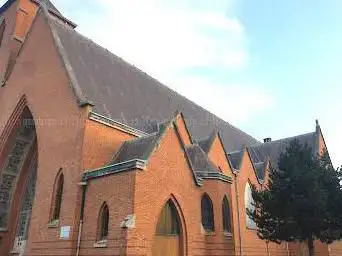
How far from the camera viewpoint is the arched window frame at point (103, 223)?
13.1m

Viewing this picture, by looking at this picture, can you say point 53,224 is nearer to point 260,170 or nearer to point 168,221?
point 168,221

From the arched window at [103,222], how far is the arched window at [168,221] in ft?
6.51

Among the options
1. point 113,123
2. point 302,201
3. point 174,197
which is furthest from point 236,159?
point 113,123

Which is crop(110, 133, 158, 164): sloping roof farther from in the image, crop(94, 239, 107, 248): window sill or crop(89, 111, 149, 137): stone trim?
crop(94, 239, 107, 248): window sill

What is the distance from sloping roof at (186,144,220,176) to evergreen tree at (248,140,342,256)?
2885mm

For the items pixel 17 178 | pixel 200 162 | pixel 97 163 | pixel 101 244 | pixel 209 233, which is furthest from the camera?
pixel 17 178

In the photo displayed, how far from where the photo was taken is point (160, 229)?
14.0 m

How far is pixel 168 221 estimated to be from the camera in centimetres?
1445

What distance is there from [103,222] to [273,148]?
71.1 ft

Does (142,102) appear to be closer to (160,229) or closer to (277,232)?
(160,229)

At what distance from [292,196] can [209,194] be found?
4.05 meters

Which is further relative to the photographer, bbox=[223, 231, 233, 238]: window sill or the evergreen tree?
bbox=[223, 231, 233, 238]: window sill

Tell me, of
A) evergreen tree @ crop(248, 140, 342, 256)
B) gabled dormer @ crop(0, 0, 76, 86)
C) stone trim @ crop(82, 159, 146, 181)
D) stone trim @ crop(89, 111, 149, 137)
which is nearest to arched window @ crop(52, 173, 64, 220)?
stone trim @ crop(82, 159, 146, 181)

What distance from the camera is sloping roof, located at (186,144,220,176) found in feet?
55.7
